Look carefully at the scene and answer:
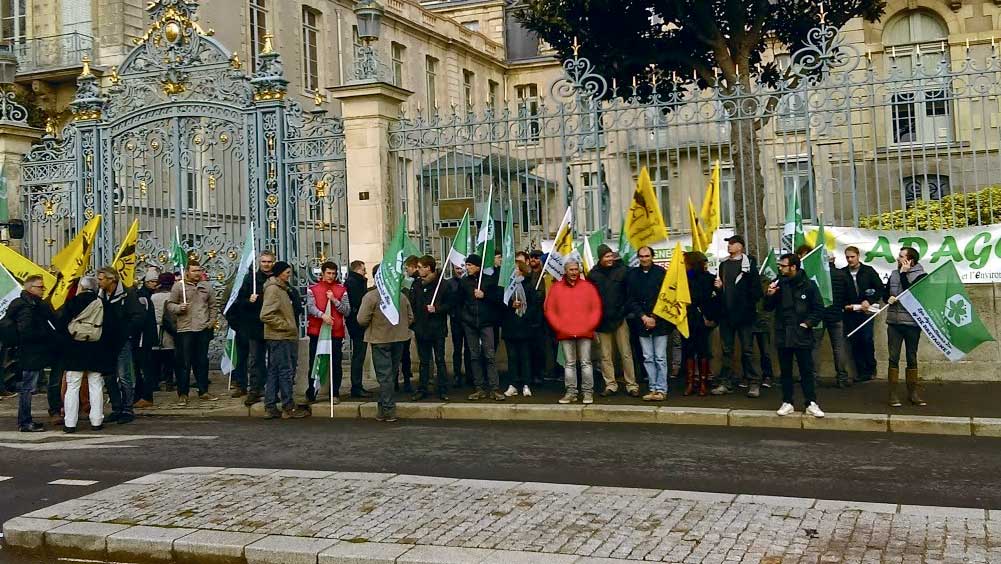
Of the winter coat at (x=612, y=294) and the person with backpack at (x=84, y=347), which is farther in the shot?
the winter coat at (x=612, y=294)

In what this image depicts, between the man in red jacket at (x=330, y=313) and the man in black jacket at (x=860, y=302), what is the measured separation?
19.4ft

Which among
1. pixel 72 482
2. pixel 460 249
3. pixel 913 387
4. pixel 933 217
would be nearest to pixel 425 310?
pixel 460 249

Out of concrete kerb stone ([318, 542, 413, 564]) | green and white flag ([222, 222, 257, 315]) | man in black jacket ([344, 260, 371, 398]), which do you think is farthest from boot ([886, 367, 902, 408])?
green and white flag ([222, 222, 257, 315])

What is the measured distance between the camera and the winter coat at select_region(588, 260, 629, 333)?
1167cm

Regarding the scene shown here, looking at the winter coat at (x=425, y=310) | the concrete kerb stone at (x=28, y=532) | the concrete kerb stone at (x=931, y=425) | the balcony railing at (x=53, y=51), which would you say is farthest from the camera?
the balcony railing at (x=53, y=51)

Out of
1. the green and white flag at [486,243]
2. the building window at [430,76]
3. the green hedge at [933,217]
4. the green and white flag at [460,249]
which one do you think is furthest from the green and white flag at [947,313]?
the building window at [430,76]

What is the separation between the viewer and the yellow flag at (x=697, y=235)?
1168 centimetres

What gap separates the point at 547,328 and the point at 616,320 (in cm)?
107

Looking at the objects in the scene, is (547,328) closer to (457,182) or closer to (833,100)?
(457,182)

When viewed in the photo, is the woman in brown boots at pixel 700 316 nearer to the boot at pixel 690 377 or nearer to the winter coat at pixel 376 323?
the boot at pixel 690 377

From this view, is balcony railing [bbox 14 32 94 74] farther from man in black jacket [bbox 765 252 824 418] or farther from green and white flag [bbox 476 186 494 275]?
man in black jacket [bbox 765 252 824 418]

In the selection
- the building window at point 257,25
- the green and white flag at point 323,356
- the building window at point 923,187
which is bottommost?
the green and white flag at point 323,356

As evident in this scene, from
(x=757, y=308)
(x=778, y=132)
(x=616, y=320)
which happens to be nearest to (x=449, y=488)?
(x=616, y=320)

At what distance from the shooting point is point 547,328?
491 inches
